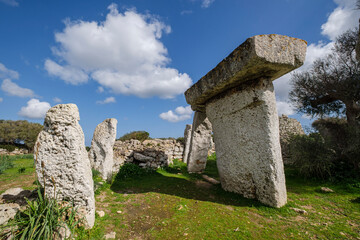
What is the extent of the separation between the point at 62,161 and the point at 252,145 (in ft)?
13.5

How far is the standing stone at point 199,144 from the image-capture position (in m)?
8.10

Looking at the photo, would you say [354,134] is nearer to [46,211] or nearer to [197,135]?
[197,135]

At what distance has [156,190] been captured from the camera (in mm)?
5383

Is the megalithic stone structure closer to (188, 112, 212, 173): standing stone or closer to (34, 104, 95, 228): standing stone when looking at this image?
(188, 112, 212, 173): standing stone

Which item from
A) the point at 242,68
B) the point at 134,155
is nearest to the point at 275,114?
the point at 242,68

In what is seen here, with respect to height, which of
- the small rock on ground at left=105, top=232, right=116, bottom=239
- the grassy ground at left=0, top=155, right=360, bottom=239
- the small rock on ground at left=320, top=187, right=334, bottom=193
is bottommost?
the small rock on ground at left=105, top=232, right=116, bottom=239

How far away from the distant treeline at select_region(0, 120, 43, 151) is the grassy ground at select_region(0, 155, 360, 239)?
18099 millimetres

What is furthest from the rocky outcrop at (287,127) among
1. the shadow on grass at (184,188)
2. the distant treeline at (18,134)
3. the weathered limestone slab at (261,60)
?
the distant treeline at (18,134)

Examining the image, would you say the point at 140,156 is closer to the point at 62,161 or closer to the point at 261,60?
the point at 62,161

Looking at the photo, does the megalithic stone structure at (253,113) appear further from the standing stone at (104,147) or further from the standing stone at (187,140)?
the standing stone at (187,140)

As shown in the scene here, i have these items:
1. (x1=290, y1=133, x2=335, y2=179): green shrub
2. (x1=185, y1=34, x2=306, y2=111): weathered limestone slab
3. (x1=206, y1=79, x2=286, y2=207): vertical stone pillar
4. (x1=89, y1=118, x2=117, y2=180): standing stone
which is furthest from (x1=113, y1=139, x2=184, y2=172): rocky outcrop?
(x1=290, y1=133, x2=335, y2=179): green shrub

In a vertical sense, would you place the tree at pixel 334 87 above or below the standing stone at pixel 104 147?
above

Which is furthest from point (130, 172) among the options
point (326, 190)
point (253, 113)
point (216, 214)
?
point (326, 190)

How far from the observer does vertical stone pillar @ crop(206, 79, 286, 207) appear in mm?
4070
